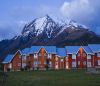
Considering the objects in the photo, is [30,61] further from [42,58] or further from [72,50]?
[72,50]

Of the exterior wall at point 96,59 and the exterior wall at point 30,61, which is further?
the exterior wall at point 30,61

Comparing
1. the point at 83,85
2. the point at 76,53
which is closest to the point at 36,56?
the point at 76,53

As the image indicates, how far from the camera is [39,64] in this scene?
5172 inches

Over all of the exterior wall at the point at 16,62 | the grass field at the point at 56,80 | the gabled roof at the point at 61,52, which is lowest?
the grass field at the point at 56,80

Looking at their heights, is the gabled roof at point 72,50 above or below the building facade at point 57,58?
above

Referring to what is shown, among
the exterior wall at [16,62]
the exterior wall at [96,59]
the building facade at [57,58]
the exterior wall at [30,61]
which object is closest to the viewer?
the exterior wall at [96,59]

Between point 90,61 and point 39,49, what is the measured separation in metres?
18.5

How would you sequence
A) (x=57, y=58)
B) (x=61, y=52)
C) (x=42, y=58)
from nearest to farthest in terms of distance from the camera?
1. (x=57, y=58)
2. (x=42, y=58)
3. (x=61, y=52)

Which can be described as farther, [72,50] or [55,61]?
[55,61]

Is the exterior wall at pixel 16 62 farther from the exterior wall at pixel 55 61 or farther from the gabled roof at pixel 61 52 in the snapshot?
the gabled roof at pixel 61 52

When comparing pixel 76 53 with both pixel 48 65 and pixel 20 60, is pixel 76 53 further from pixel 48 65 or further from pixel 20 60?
pixel 20 60

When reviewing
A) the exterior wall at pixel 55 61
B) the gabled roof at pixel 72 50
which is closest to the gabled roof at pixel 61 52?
the exterior wall at pixel 55 61

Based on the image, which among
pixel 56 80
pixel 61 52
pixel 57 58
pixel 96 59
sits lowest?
pixel 56 80

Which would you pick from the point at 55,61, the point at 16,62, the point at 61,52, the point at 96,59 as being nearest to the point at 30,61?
the point at 16,62
